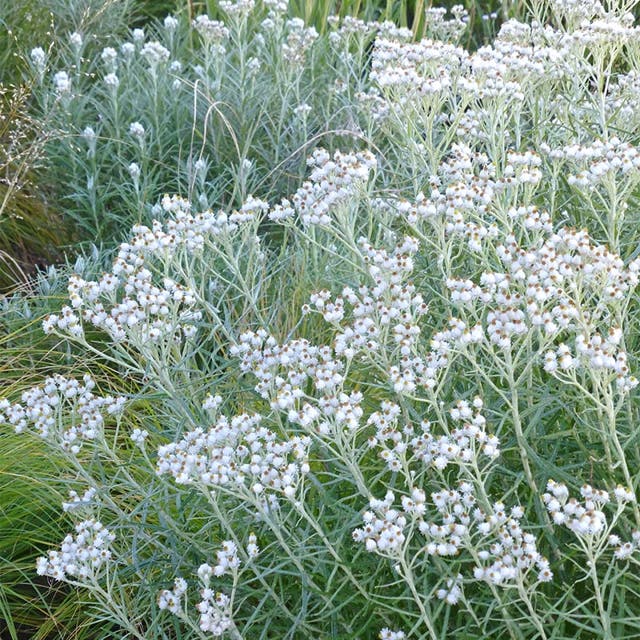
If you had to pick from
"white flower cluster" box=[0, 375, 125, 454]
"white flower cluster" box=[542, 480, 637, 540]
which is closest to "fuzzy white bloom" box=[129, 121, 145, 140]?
"white flower cluster" box=[0, 375, 125, 454]

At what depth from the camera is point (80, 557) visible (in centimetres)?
235

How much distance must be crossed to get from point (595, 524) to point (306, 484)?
1074 millimetres

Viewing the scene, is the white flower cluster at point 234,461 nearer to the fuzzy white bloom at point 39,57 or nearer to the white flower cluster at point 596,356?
the white flower cluster at point 596,356

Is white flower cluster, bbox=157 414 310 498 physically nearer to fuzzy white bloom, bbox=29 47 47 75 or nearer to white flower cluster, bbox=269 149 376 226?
white flower cluster, bbox=269 149 376 226

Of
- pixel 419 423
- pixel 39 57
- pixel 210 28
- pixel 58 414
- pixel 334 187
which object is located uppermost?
pixel 334 187

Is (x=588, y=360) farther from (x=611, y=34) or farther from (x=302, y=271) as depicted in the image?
(x=302, y=271)

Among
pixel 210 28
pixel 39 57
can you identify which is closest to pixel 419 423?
pixel 210 28

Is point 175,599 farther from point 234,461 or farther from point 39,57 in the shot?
point 39,57

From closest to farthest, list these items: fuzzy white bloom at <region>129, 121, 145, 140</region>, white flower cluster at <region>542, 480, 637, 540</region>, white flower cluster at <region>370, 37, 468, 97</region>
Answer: white flower cluster at <region>542, 480, 637, 540</region> < white flower cluster at <region>370, 37, 468, 97</region> < fuzzy white bloom at <region>129, 121, 145, 140</region>

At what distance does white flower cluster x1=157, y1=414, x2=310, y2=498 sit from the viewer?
7.02ft

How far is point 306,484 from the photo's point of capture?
111 inches

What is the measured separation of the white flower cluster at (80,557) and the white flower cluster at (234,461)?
0.24 metres

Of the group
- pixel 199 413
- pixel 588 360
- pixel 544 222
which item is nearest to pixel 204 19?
pixel 199 413

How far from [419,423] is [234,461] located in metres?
0.52
